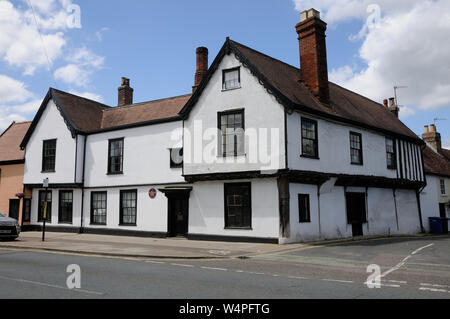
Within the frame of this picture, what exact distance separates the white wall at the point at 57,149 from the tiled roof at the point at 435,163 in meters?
27.7

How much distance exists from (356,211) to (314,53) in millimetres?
8988

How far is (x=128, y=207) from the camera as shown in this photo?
2214cm

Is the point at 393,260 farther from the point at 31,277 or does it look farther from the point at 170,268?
the point at 31,277

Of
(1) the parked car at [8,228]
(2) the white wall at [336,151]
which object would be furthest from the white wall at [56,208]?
(2) the white wall at [336,151]

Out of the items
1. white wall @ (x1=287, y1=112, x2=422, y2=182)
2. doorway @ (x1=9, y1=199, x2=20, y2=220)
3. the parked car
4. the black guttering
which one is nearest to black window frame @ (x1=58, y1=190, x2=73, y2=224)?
doorway @ (x1=9, y1=199, x2=20, y2=220)

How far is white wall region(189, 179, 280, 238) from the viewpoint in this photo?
1650 cm

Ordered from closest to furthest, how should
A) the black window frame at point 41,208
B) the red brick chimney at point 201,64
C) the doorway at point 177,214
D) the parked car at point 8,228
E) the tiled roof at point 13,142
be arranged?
the parked car at point 8,228
the doorway at point 177,214
the red brick chimney at point 201,64
the black window frame at point 41,208
the tiled roof at point 13,142

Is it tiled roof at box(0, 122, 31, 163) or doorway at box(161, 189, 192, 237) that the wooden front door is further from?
tiled roof at box(0, 122, 31, 163)

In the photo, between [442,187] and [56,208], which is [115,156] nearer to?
[56,208]

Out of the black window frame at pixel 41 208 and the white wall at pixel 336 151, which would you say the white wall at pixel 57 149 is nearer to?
the black window frame at pixel 41 208

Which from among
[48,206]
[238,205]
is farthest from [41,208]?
[238,205]

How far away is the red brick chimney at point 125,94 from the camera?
2889 cm

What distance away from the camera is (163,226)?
20375 mm
